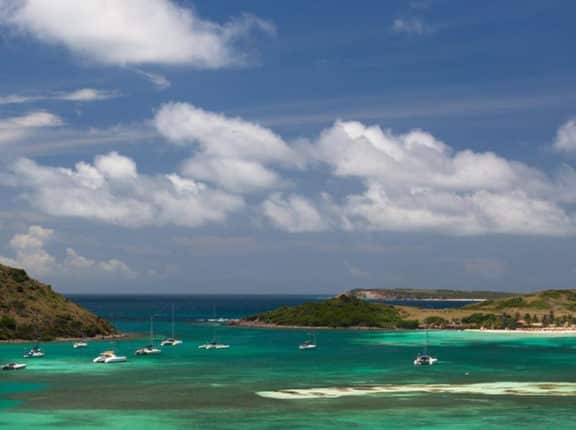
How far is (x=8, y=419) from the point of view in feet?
301

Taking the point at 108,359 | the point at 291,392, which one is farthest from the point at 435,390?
the point at 108,359

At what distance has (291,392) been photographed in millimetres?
111875

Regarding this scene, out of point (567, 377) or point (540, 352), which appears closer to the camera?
point (567, 377)

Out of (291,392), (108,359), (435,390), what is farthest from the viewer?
(108,359)

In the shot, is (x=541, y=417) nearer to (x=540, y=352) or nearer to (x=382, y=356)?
(x=382, y=356)

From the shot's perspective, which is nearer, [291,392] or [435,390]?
[291,392]

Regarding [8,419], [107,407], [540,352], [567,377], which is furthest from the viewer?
[540,352]

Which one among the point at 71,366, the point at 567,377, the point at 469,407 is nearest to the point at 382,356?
the point at 567,377

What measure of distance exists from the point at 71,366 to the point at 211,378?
34.3 m

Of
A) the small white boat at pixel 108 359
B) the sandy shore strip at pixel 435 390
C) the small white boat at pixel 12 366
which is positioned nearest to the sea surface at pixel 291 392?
the sandy shore strip at pixel 435 390

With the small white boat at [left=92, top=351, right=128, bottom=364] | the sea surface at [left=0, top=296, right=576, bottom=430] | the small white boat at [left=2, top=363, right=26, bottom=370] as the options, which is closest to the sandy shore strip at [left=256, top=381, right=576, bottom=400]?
the sea surface at [left=0, top=296, right=576, bottom=430]

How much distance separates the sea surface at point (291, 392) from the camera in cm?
8938

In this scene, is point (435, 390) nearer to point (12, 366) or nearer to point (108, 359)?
point (108, 359)

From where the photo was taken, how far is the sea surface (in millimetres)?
89375
